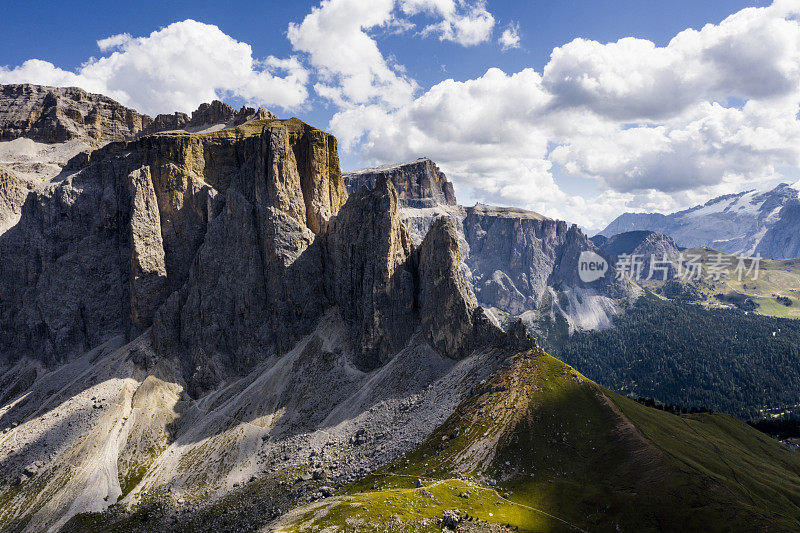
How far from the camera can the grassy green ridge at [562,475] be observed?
242ft

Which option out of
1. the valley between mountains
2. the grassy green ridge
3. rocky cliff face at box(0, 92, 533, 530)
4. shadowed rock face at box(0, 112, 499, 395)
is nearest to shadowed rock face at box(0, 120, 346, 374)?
shadowed rock face at box(0, 112, 499, 395)

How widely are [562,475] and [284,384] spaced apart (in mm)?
90015

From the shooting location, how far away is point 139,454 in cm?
12381

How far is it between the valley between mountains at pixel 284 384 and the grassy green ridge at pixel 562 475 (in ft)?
1.60

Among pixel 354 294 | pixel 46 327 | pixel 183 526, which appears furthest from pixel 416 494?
pixel 46 327

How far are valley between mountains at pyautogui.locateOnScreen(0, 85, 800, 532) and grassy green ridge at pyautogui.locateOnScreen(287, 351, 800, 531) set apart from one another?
19.3 inches

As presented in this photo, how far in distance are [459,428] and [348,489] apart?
100ft

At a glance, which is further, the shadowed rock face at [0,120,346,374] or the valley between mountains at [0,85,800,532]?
the shadowed rock face at [0,120,346,374]

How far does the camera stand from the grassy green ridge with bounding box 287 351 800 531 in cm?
7388

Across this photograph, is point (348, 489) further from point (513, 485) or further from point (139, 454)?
point (139, 454)

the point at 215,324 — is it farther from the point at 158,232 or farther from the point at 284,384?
the point at 158,232

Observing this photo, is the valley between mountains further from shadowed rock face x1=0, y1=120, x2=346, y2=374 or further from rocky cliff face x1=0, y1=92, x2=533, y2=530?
shadowed rock face x1=0, y1=120, x2=346, y2=374

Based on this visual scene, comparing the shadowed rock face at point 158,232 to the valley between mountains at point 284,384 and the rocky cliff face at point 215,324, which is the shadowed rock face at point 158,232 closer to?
the rocky cliff face at point 215,324

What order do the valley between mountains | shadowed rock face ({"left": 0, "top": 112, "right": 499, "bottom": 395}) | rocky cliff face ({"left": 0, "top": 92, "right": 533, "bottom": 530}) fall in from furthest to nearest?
shadowed rock face ({"left": 0, "top": 112, "right": 499, "bottom": 395}), rocky cliff face ({"left": 0, "top": 92, "right": 533, "bottom": 530}), the valley between mountains
